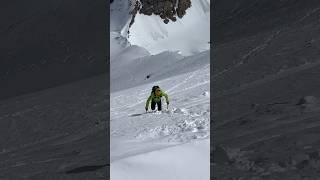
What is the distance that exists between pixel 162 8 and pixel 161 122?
51.6 meters

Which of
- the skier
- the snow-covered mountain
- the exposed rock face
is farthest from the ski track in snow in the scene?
Answer: the exposed rock face

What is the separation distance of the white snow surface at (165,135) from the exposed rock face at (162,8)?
35.5m

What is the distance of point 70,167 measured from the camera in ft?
50.7

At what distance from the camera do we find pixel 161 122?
750 inches

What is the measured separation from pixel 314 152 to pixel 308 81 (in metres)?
10.6

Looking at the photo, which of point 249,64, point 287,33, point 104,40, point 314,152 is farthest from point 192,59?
point 314,152

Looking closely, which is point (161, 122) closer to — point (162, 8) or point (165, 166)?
point (165, 166)

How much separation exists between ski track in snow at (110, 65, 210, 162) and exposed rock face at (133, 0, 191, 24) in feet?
127

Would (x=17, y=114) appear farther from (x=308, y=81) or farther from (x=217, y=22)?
(x=217, y=22)

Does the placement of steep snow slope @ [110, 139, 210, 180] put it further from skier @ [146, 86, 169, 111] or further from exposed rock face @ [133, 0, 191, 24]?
exposed rock face @ [133, 0, 191, 24]

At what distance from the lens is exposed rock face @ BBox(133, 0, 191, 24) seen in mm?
69188

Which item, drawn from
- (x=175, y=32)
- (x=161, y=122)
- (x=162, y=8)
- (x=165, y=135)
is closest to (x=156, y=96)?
(x=161, y=122)

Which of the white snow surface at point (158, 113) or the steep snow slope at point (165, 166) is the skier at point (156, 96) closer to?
the white snow surface at point (158, 113)

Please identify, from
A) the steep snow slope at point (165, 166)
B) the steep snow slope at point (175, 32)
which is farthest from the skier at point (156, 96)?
the steep snow slope at point (175, 32)
